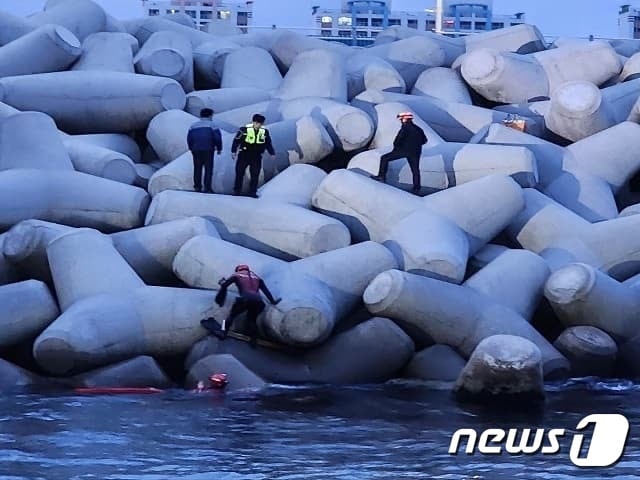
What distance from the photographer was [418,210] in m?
13.8

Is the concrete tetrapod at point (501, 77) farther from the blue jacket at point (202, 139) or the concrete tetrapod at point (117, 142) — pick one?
the blue jacket at point (202, 139)

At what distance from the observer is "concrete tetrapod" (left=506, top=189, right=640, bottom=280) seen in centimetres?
1400

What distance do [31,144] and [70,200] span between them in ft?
3.11

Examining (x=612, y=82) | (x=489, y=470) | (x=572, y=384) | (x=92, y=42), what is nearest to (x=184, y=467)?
(x=489, y=470)

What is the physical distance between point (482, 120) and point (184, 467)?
30.1ft

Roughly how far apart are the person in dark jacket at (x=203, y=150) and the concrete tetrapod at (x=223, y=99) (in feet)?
8.58

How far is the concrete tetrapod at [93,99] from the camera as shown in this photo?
661 inches

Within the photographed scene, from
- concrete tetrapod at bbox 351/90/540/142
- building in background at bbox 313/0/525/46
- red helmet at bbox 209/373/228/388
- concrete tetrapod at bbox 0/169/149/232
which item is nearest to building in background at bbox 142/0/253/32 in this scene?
building in background at bbox 313/0/525/46

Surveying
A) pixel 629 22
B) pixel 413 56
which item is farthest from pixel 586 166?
pixel 629 22

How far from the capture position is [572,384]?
12.4m

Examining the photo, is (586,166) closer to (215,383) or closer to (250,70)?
(250,70)

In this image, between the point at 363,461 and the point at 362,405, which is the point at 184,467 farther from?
the point at 362,405

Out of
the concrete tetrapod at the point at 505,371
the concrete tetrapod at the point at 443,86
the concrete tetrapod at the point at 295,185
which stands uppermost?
the concrete tetrapod at the point at 443,86

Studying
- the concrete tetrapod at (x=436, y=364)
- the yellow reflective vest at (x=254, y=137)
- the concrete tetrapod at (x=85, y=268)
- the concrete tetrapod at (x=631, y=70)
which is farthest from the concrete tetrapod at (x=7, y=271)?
the concrete tetrapod at (x=631, y=70)
